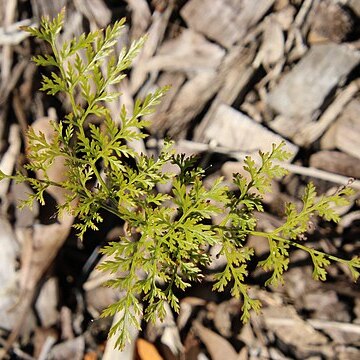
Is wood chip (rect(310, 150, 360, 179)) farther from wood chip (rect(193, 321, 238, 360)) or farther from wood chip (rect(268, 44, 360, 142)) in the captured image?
wood chip (rect(193, 321, 238, 360))

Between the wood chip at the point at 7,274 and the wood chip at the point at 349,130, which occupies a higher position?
the wood chip at the point at 349,130

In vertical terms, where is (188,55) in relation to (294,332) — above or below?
above

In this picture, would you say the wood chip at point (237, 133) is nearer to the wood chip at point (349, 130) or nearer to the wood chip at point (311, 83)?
the wood chip at point (311, 83)

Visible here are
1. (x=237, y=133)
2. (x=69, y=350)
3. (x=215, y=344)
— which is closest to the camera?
(x=69, y=350)

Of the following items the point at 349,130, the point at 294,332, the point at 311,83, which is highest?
the point at 311,83

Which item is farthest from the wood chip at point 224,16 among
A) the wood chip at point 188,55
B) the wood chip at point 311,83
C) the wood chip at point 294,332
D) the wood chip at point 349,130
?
the wood chip at point 294,332

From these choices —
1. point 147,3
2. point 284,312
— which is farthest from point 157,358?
point 147,3

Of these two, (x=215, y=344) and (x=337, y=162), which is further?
(x=337, y=162)

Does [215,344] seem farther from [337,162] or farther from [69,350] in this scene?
[337,162]

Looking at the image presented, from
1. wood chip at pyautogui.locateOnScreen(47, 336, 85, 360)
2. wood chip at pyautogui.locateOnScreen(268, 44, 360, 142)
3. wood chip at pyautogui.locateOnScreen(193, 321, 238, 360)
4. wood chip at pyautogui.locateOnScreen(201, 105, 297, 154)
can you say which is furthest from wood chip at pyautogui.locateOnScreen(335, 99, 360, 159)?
wood chip at pyautogui.locateOnScreen(47, 336, 85, 360)

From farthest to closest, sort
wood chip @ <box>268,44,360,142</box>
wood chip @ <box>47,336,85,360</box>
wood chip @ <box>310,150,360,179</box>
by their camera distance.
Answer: wood chip @ <box>268,44,360,142</box> < wood chip @ <box>310,150,360,179</box> < wood chip @ <box>47,336,85,360</box>

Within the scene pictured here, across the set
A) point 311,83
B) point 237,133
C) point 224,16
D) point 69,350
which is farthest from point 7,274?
point 311,83
